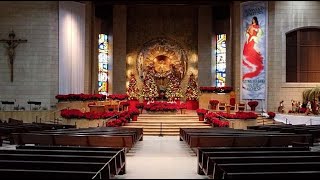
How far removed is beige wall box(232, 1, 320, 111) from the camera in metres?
26.8

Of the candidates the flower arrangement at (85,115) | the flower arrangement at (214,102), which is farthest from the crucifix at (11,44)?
the flower arrangement at (214,102)

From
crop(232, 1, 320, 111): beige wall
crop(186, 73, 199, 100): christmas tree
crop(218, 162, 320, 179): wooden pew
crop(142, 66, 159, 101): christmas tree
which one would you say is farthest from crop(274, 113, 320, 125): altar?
crop(218, 162, 320, 179): wooden pew

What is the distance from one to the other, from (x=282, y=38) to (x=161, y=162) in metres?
18.7

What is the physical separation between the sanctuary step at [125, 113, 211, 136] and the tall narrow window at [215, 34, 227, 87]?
39.8 ft

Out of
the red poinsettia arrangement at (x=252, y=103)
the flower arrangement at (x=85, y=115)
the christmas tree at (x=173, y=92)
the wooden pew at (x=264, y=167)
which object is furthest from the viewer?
the christmas tree at (x=173, y=92)

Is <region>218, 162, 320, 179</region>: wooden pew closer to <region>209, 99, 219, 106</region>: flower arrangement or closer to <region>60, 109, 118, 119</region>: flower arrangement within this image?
<region>60, 109, 118, 119</region>: flower arrangement

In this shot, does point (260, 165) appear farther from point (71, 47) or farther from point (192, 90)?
point (192, 90)

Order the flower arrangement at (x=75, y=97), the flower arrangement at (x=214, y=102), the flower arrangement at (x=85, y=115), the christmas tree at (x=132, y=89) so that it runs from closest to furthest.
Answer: the flower arrangement at (x=85, y=115), the flower arrangement at (x=75, y=97), the flower arrangement at (x=214, y=102), the christmas tree at (x=132, y=89)

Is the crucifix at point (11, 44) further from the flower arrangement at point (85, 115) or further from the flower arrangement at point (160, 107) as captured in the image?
the flower arrangement at point (160, 107)

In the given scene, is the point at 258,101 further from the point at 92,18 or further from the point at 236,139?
the point at 236,139

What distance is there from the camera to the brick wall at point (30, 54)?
26.5 metres

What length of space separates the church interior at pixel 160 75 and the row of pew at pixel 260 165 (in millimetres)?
1523

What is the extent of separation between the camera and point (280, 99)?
26938 millimetres

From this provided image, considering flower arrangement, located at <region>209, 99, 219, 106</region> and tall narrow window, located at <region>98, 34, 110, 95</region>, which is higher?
tall narrow window, located at <region>98, 34, 110, 95</region>
